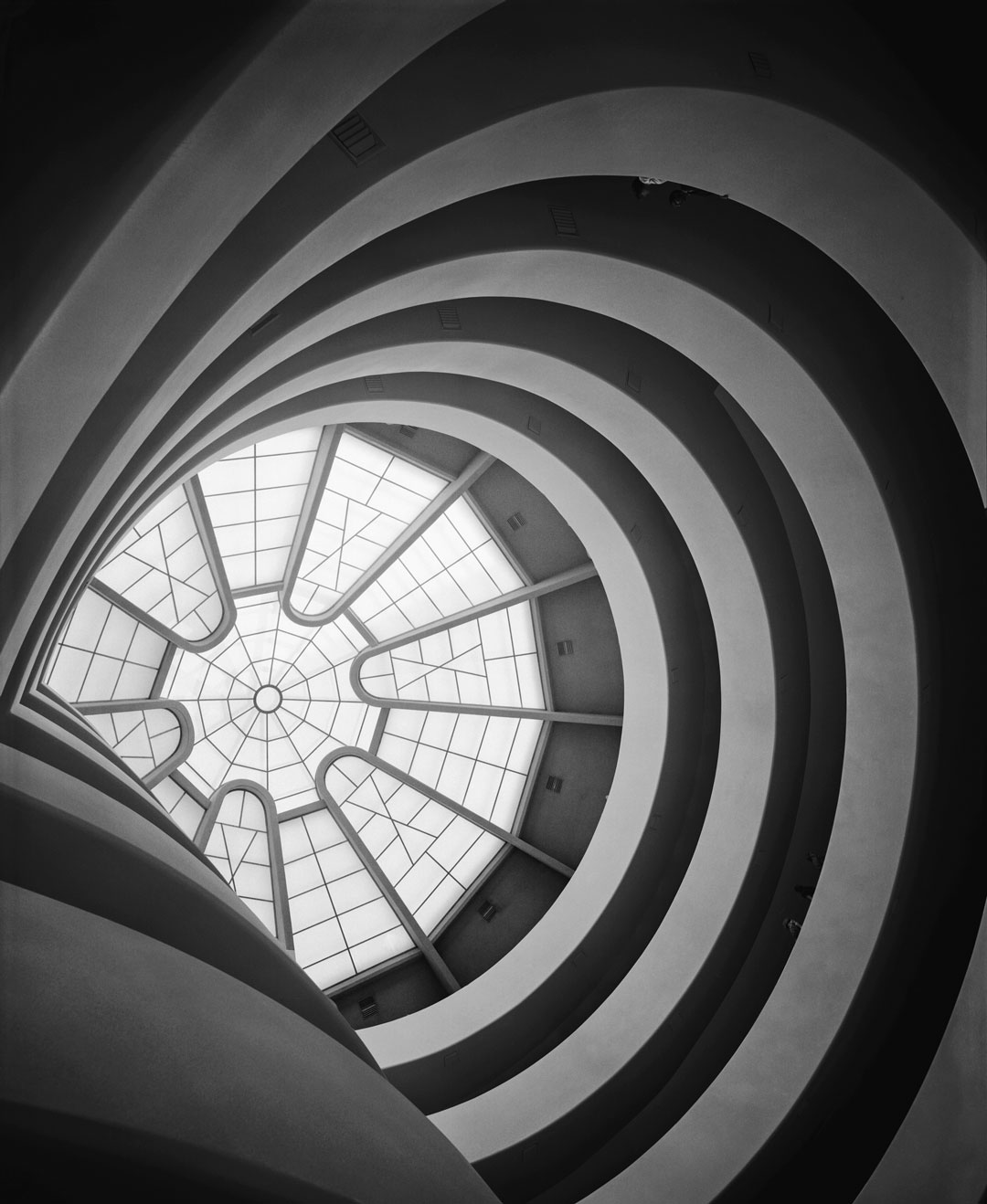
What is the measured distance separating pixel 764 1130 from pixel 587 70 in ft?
40.7

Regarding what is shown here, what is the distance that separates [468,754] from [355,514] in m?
6.28

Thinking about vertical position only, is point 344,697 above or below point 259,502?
below

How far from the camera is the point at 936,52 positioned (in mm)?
5941

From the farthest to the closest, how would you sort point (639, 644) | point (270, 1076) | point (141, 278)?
point (639, 644)
point (141, 278)
point (270, 1076)

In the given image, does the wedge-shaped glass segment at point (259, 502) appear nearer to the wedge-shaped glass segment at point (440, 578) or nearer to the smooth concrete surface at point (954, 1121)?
the wedge-shaped glass segment at point (440, 578)

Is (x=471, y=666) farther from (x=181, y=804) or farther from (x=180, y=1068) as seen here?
(x=180, y=1068)

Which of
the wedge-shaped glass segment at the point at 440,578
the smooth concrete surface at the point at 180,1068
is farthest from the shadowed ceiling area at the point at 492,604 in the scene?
the wedge-shaped glass segment at the point at 440,578

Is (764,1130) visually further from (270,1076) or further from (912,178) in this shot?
(912,178)

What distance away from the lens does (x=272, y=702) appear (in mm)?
18891

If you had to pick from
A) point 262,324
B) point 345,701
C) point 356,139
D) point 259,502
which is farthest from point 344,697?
point 356,139

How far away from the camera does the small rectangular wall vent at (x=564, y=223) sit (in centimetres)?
820

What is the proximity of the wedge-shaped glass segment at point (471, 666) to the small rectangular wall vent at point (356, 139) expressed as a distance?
1310cm

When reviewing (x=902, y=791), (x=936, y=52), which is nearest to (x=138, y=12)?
(x=936, y=52)

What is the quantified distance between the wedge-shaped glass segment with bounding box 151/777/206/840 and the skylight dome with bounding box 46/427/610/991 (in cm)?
6
